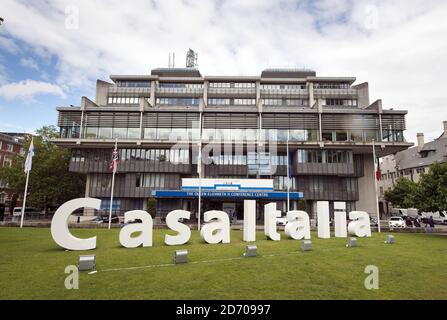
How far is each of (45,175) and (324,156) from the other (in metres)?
46.4

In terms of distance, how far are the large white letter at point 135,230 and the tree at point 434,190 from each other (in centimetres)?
2203

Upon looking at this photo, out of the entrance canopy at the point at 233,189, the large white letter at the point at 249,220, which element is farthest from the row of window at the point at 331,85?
the large white letter at the point at 249,220

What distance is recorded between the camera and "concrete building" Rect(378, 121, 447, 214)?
186 ft

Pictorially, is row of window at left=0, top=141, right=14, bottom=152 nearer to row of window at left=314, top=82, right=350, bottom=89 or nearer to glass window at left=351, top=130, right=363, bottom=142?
row of window at left=314, top=82, right=350, bottom=89

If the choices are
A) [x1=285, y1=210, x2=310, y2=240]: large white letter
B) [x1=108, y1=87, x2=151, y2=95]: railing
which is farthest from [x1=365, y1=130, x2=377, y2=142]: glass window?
[x1=108, y1=87, x2=151, y2=95]: railing

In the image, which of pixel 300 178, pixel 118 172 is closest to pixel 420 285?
pixel 300 178

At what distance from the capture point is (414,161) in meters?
62.0

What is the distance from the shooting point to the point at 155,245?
680 inches

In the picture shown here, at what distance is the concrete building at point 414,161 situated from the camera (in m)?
56.6

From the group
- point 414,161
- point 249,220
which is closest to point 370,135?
point 414,161

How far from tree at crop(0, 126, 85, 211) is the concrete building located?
6154cm

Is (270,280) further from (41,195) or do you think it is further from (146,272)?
(41,195)

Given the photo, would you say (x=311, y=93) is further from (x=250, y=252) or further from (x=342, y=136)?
(x=250, y=252)

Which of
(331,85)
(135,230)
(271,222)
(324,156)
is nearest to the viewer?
(135,230)
